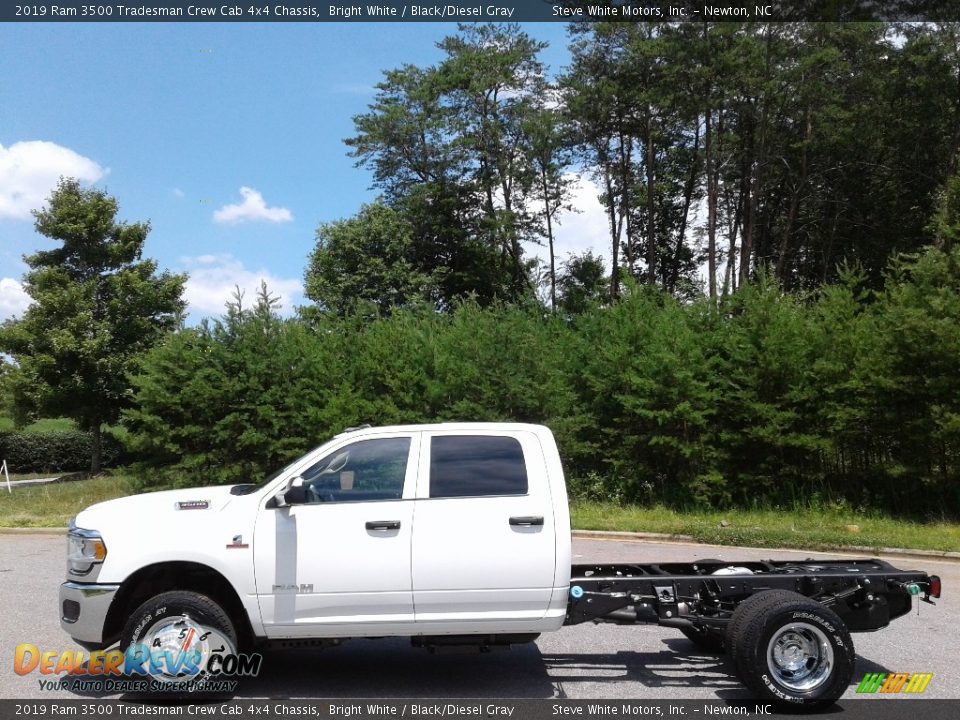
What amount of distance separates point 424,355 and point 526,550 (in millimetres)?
14134

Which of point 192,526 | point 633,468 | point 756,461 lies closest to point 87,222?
point 633,468

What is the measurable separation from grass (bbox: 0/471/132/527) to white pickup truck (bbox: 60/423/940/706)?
12092 millimetres

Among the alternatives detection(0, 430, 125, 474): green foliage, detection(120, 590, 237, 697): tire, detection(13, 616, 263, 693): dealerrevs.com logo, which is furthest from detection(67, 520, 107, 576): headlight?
detection(0, 430, 125, 474): green foliage

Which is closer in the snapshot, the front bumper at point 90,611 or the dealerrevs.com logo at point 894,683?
the front bumper at point 90,611

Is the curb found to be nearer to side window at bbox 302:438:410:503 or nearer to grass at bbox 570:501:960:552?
grass at bbox 570:501:960:552

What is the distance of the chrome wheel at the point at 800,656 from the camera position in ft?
19.7

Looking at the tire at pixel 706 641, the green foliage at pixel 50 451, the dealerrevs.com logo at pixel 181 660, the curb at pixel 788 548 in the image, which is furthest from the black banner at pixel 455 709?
the green foliage at pixel 50 451

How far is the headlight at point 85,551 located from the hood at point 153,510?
2.3 inches

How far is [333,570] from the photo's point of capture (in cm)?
608

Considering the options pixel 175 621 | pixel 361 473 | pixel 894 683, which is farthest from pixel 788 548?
pixel 175 621

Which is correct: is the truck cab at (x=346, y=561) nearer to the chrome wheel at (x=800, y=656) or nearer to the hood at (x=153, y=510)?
the hood at (x=153, y=510)

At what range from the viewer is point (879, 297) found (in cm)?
1802

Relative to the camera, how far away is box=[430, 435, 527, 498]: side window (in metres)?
6.32

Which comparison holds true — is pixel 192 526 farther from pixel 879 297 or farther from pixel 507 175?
pixel 507 175
